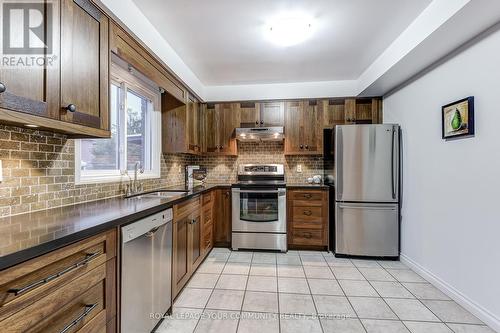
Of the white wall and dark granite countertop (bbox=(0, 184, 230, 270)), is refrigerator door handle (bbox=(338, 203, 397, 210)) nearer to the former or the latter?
the white wall

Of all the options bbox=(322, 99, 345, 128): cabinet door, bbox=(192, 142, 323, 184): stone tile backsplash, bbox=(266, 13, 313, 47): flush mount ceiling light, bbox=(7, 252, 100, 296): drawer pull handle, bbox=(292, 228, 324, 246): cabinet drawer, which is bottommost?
bbox=(292, 228, 324, 246): cabinet drawer

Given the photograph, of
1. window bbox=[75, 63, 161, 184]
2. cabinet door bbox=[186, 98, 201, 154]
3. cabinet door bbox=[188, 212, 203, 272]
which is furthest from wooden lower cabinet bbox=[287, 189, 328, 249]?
window bbox=[75, 63, 161, 184]

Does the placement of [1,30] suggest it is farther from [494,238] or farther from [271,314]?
[494,238]

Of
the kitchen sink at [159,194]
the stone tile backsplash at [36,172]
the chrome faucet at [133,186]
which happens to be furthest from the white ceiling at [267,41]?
the kitchen sink at [159,194]

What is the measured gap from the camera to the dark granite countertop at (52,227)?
0.83 m

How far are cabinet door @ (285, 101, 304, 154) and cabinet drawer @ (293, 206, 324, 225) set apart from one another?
2.82 ft

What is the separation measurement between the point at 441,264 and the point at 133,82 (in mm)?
3620

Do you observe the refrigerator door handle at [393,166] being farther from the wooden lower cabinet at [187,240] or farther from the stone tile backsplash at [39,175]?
the stone tile backsplash at [39,175]

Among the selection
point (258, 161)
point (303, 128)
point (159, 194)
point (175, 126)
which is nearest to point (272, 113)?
point (303, 128)

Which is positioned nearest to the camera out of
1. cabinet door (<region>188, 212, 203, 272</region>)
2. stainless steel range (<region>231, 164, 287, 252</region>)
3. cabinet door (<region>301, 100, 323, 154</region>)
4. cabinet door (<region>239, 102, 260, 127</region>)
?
cabinet door (<region>188, 212, 203, 272</region>)

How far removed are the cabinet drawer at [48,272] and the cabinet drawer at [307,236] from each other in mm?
2713

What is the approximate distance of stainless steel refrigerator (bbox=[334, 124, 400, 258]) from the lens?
3.14 m

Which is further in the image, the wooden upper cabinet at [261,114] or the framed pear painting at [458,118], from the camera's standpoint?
the wooden upper cabinet at [261,114]

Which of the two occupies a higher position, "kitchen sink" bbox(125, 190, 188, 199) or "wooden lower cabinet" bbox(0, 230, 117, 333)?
"kitchen sink" bbox(125, 190, 188, 199)
